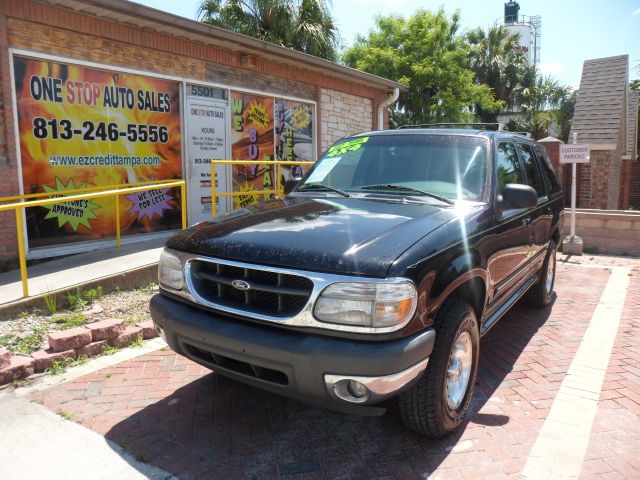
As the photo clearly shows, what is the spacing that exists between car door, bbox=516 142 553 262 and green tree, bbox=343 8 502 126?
2025cm

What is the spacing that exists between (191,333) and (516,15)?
96.1 m

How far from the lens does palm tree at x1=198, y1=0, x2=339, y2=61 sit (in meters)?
18.9

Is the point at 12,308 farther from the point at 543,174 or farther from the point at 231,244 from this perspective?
the point at 543,174

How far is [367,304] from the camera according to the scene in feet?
7.86

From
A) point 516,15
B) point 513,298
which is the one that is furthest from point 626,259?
point 516,15

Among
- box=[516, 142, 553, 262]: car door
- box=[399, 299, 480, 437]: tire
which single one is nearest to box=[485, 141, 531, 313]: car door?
box=[516, 142, 553, 262]: car door

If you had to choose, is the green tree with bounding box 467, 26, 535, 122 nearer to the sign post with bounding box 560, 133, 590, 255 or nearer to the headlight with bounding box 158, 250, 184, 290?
the sign post with bounding box 560, 133, 590, 255

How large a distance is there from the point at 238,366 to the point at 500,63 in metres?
39.7

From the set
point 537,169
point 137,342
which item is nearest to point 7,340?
point 137,342

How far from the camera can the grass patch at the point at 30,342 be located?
3930 millimetres

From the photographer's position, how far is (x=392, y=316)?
2.39 meters

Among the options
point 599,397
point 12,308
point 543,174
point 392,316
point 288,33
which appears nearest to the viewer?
point 392,316

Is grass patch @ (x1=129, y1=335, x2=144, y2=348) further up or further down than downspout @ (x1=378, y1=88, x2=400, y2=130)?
further down

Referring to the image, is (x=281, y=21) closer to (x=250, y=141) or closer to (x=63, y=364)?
(x=250, y=141)
